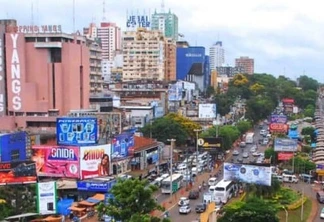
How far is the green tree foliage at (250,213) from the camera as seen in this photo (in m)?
26.6

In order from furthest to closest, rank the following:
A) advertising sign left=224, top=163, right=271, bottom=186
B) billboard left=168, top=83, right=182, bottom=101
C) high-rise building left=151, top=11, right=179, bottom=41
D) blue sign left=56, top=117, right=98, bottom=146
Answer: high-rise building left=151, top=11, right=179, bottom=41 < billboard left=168, top=83, right=182, bottom=101 < blue sign left=56, top=117, right=98, bottom=146 < advertising sign left=224, top=163, right=271, bottom=186

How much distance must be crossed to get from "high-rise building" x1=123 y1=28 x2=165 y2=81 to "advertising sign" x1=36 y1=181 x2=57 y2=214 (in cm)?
6272

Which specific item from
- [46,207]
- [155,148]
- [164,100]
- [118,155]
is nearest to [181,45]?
[164,100]

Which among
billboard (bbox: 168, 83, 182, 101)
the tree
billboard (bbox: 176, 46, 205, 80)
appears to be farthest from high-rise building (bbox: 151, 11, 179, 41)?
the tree

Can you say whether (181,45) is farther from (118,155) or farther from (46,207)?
(46,207)

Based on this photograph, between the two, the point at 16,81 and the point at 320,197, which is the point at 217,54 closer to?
the point at 16,81

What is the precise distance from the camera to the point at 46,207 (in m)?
29.0

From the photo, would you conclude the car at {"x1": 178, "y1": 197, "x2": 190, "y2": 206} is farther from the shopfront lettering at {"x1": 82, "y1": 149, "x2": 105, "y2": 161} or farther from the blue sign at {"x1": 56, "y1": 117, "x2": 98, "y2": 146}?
the blue sign at {"x1": 56, "y1": 117, "x2": 98, "y2": 146}

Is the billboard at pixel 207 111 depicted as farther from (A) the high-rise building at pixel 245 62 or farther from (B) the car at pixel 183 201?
(A) the high-rise building at pixel 245 62

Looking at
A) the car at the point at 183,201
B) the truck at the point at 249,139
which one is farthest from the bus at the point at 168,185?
the truck at the point at 249,139

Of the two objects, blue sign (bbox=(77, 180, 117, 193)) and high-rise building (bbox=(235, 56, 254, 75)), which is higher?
high-rise building (bbox=(235, 56, 254, 75))

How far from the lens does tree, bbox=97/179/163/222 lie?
21.6 meters

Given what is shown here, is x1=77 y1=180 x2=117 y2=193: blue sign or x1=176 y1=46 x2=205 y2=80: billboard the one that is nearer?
x1=77 y1=180 x2=117 y2=193: blue sign

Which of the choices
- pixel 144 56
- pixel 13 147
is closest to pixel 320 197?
pixel 13 147
